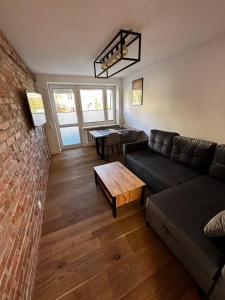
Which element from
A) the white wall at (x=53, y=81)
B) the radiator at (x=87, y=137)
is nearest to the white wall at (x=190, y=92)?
the white wall at (x=53, y=81)

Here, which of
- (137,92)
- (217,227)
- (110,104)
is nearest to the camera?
(217,227)

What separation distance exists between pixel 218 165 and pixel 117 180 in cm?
143

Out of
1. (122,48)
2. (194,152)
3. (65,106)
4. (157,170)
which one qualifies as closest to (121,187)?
(157,170)

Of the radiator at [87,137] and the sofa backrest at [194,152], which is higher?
the sofa backrest at [194,152]

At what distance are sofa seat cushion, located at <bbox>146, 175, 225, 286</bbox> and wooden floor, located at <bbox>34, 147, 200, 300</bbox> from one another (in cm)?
31

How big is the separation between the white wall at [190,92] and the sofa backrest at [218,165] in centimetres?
52

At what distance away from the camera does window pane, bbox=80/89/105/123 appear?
458 centimetres

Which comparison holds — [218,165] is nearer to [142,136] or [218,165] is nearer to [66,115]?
[142,136]

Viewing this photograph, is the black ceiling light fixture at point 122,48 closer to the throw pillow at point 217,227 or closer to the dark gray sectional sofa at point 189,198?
the dark gray sectional sofa at point 189,198

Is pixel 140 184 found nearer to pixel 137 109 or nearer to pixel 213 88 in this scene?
pixel 213 88

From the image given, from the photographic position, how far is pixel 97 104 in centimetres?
484

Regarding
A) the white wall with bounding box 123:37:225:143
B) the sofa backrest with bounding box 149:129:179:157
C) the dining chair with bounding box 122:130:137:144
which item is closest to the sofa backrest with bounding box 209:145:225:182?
the white wall with bounding box 123:37:225:143

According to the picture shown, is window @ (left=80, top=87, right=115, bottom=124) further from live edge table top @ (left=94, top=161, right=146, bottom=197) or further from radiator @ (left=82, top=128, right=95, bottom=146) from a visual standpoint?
live edge table top @ (left=94, top=161, right=146, bottom=197)

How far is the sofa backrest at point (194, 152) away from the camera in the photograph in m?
1.92
